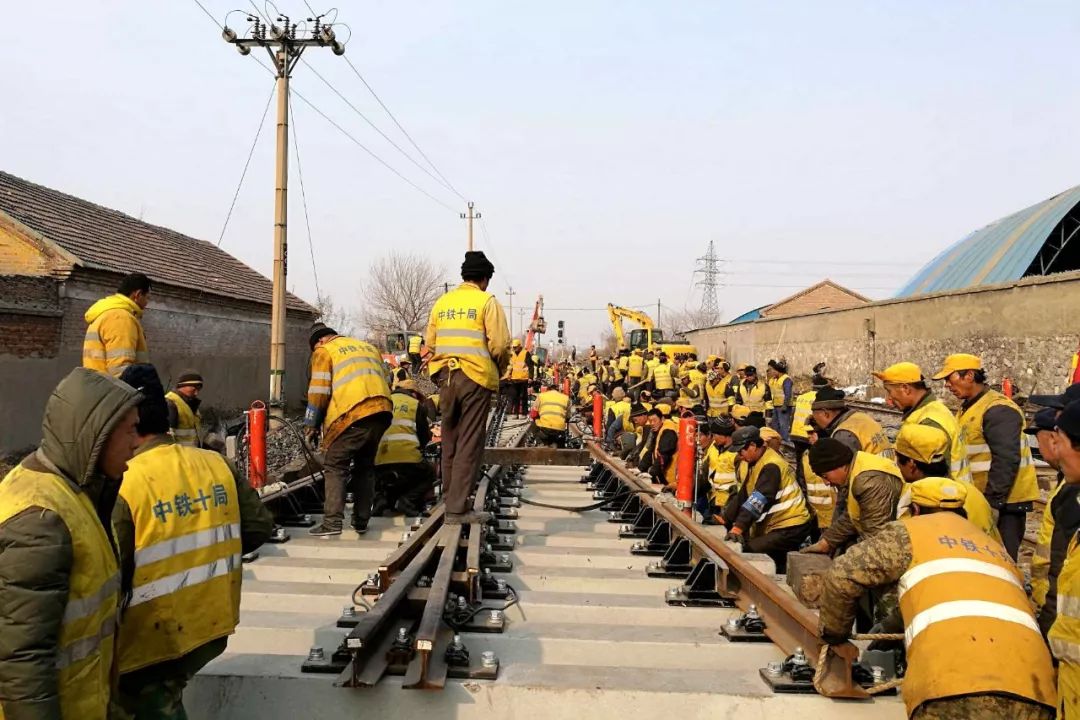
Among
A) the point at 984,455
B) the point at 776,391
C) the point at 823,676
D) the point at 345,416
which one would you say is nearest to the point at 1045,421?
the point at 823,676

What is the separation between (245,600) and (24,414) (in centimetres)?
1281

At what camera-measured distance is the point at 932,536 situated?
285 centimetres

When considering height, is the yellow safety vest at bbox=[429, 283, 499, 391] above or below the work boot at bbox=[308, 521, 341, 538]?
above

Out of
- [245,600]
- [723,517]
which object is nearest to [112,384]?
[245,600]

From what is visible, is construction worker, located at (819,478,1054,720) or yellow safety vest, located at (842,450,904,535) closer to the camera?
construction worker, located at (819,478,1054,720)

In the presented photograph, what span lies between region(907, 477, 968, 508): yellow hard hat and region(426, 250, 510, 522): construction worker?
8.32ft

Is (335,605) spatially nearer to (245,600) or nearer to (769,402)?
(245,600)

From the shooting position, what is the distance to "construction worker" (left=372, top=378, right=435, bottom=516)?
6086 millimetres

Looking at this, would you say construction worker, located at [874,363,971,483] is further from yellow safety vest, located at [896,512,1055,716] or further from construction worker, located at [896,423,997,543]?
yellow safety vest, located at [896,512,1055,716]

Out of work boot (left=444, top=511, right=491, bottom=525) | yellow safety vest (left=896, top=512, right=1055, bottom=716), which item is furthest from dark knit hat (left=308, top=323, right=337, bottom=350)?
yellow safety vest (left=896, top=512, right=1055, bottom=716)

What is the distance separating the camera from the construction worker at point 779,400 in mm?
14236

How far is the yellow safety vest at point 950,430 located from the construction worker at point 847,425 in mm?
543

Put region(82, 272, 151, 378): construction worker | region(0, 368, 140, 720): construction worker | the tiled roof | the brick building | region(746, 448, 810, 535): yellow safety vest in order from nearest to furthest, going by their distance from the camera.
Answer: region(0, 368, 140, 720): construction worker, region(82, 272, 151, 378): construction worker, region(746, 448, 810, 535): yellow safety vest, the brick building, the tiled roof

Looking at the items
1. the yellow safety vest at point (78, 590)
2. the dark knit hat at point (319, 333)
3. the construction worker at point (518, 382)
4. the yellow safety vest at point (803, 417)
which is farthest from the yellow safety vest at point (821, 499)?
the construction worker at point (518, 382)
